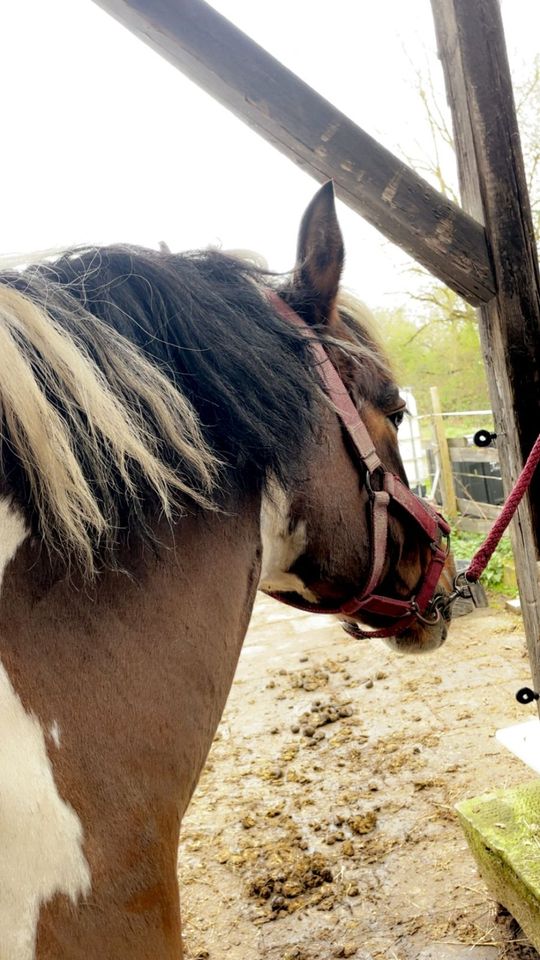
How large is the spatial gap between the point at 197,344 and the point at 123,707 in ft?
1.75

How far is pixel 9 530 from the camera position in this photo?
0.79m

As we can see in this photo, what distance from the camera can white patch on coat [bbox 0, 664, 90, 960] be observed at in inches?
27.8

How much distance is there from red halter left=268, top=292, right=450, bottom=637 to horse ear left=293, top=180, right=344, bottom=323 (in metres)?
0.06

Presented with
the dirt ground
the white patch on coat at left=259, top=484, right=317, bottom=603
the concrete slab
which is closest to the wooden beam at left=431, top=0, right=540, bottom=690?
the white patch on coat at left=259, top=484, right=317, bottom=603

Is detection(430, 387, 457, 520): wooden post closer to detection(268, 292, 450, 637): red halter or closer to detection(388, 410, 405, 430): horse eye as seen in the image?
detection(268, 292, 450, 637): red halter

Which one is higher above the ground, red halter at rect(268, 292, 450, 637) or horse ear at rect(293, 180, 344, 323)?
horse ear at rect(293, 180, 344, 323)

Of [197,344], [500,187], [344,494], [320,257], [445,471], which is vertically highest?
[500,187]

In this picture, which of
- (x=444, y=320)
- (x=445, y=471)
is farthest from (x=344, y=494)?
(x=444, y=320)

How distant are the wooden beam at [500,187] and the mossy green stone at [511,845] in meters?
1.18

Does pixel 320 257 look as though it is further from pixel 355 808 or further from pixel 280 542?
pixel 355 808

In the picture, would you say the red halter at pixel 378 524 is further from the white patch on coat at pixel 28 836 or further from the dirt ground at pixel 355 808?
the dirt ground at pixel 355 808

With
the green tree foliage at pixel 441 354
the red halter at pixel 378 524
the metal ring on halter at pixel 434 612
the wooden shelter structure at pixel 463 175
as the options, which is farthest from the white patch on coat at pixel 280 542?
the green tree foliage at pixel 441 354

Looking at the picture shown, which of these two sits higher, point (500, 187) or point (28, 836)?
point (500, 187)

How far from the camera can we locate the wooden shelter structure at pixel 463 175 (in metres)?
1.34
